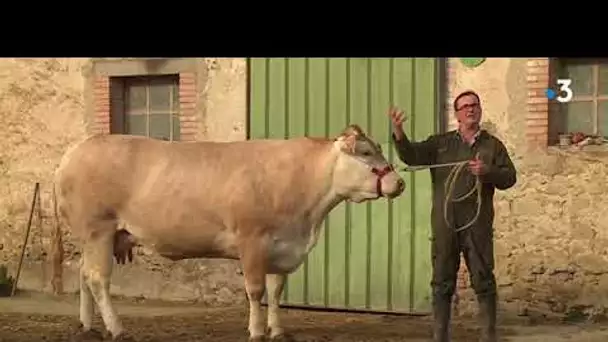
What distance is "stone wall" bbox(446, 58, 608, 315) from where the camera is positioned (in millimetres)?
9633

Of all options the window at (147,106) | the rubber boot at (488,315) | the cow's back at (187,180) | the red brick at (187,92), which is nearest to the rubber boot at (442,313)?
the rubber boot at (488,315)

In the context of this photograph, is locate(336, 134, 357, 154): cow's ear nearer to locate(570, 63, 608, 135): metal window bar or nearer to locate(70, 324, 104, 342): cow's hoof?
locate(70, 324, 104, 342): cow's hoof

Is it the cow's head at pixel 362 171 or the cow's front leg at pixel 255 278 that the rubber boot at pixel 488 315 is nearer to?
the cow's head at pixel 362 171

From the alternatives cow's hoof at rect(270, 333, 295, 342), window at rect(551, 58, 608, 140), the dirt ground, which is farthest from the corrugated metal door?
cow's hoof at rect(270, 333, 295, 342)

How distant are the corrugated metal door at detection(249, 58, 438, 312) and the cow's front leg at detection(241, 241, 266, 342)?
2.63 metres

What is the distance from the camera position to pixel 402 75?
10578 millimetres

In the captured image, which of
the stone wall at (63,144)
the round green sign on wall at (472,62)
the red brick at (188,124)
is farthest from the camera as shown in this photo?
the red brick at (188,124)

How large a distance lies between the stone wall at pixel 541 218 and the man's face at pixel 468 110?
8.62 ft

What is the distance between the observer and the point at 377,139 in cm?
1078

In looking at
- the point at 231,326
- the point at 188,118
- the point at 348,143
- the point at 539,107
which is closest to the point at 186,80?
the point at 188,118

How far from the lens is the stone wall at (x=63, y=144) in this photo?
11508mm

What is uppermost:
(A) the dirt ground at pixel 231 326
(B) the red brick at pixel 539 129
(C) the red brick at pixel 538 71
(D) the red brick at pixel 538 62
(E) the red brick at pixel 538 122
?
(D) the red brick at pixel 538 62

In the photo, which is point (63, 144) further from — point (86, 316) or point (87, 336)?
point (87, 336)

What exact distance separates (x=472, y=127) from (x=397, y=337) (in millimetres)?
2448
